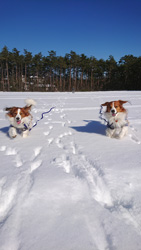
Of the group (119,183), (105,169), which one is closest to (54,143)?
(105,169)

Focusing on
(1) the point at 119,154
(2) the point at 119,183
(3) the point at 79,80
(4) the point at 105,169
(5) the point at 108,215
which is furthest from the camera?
(3) the point at 79,80

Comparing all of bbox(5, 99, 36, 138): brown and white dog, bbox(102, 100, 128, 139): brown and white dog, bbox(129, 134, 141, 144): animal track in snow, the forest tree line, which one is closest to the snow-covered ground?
bbox(129, 134, 141, 144): animal track in snow

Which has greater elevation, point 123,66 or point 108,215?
point 123,66

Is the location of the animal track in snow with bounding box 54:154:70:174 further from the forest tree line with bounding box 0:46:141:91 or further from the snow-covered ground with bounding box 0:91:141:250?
the forest tree line with bounding box 0:46:141:91

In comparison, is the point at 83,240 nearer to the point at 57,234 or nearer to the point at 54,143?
the point at 57,234

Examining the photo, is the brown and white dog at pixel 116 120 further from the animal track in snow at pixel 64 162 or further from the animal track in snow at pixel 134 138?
the animal track in snow at pixel 64 162

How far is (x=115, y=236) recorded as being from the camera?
1094mm

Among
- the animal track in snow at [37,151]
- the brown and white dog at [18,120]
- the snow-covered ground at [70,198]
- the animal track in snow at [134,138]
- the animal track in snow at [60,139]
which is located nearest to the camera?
the snow-covered ground at [70,198]

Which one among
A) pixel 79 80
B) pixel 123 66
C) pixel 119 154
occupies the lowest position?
pixel 119 154

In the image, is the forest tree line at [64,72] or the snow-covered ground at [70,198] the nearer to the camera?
the snow-covered ground at [70,198]

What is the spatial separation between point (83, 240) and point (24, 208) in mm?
584

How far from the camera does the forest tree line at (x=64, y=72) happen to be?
40688 mm

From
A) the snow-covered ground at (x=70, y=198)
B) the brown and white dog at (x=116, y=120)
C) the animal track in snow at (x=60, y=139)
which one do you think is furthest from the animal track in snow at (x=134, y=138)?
the animal track in snow at (x=60, y=139)

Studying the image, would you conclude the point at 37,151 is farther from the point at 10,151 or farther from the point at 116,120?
the point at 116,120
